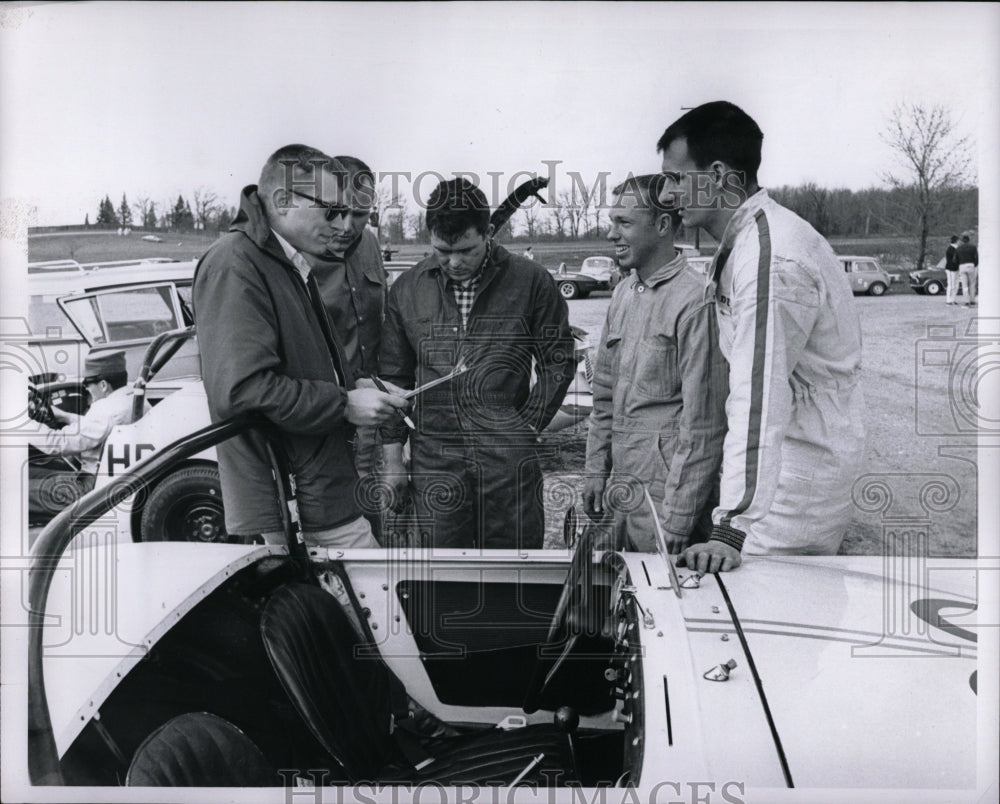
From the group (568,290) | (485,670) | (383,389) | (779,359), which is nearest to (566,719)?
(485,670)

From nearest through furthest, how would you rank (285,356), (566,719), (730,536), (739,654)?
(739,654) → (730,536) → (566,719) → (285,356)

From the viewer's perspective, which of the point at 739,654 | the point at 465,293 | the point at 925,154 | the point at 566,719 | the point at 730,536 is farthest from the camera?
the point at 465,293

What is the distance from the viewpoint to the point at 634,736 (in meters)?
1.97

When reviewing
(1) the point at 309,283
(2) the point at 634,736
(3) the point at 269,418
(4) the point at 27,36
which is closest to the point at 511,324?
(1) the point at 309,283

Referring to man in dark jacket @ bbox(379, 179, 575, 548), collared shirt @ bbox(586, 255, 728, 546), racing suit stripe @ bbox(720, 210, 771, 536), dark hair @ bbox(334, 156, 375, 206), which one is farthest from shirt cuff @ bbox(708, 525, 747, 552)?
dark hair @ bbox(334, 156, 375, 206)

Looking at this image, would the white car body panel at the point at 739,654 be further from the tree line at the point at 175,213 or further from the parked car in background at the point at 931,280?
the tree line at the point at 175,213

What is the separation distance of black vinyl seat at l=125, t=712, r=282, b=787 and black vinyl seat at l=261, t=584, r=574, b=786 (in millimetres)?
175

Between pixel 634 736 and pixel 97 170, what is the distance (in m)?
2.05

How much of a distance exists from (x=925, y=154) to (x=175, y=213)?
2.08 m

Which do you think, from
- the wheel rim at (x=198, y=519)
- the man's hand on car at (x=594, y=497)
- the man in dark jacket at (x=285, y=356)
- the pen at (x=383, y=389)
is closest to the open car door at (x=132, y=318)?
the man in dark jacket at (x=285, y=356)

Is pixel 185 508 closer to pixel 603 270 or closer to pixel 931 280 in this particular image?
pixel 603 270

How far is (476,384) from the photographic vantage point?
2879 millimetres

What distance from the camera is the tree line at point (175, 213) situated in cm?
271

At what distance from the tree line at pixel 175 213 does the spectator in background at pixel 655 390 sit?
1.11 meters
